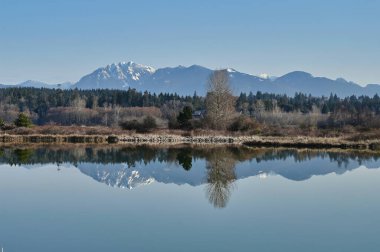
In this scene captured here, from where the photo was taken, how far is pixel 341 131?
41.0 metres

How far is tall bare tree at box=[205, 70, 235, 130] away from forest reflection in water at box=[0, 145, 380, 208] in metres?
14.8

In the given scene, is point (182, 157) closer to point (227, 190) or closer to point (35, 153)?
point (35, 153)

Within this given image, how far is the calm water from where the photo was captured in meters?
9.48

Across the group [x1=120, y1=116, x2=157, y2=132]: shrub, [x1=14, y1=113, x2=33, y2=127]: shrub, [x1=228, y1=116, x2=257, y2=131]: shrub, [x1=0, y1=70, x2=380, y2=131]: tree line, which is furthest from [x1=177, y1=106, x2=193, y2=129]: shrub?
[x1=14, y1=113, x2=33, y2=127]: shrub

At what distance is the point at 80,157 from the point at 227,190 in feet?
46.2

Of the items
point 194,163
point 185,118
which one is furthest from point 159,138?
point 194,163

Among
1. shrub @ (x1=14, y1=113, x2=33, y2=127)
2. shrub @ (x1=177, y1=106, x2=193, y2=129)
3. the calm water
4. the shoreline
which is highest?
shrub @ (x1=177, y1=106, x2=193, y2=129)

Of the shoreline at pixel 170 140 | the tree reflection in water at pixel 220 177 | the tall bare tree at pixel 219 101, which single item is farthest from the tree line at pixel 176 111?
the tree reflection in water at pixel 220 177

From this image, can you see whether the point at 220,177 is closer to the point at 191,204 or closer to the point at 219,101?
the point at 191,204

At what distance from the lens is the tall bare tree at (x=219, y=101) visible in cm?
4653

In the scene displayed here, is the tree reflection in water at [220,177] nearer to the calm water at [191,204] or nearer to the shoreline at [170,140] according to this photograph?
the calm water at [191,204]

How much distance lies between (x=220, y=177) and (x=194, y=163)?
5670mm

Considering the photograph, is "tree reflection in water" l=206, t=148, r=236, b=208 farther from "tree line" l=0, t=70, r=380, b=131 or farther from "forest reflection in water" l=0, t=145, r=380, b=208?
"tree line" l=0, t=70, r=380, b=131

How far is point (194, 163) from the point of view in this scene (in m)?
24.5
